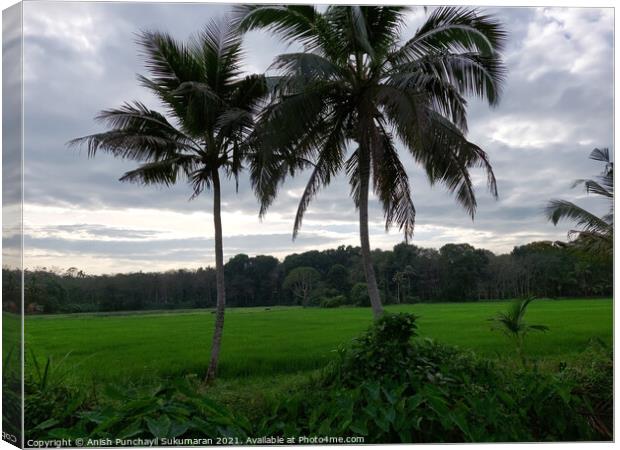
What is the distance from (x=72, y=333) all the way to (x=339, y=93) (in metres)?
4.14

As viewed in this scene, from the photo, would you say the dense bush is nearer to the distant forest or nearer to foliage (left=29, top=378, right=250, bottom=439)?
foliage (left=29, top=378, right=250, bottom=439)

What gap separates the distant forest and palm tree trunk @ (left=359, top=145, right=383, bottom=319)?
153 millimetres

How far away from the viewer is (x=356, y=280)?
6.54 meters

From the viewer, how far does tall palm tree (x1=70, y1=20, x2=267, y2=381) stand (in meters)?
6.12

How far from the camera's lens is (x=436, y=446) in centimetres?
488

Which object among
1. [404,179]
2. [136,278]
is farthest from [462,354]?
[136,278]

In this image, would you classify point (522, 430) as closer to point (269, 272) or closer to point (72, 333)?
point (269, 272)

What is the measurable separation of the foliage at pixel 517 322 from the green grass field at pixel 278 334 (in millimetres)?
130

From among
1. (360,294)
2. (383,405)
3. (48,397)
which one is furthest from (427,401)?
(48,397)

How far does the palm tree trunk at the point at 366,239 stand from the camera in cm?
629

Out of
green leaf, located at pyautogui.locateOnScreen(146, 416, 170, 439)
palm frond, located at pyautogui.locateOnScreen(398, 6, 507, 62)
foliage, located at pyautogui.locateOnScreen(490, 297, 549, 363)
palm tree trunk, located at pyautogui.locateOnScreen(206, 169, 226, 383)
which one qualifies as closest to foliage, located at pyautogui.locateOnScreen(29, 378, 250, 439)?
green leaf, located at pyautogui.locateOnScreen(146, 416, 170, 439)

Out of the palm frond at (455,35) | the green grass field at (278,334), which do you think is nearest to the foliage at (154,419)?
the green grass field at (278,334)

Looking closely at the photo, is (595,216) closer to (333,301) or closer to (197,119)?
(333,301)

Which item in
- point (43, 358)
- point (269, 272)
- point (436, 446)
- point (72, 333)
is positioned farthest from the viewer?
point (269, 272)
